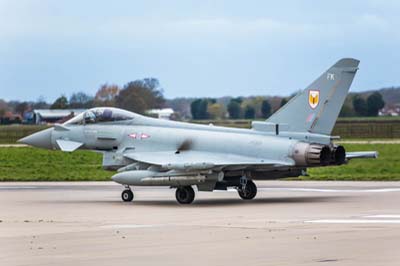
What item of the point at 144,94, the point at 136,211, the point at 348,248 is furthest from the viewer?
the point at 144,94

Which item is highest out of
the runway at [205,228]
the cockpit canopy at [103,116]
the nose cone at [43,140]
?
the cockpit canopy at [103,116]

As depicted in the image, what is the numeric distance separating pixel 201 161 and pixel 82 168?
20114 mm

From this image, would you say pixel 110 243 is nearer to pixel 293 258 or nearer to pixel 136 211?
pixel 293 258

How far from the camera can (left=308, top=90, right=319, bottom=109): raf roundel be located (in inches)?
1096

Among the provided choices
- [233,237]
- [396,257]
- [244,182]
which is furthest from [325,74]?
[396,257]

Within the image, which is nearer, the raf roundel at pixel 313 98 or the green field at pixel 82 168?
the raf roundel at pixel 313 98

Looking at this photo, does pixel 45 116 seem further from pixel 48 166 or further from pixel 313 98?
pixel 313 98

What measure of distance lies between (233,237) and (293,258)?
127 inches

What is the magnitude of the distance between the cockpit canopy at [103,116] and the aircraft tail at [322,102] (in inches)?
192

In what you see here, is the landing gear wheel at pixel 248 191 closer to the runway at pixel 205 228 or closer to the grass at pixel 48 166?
the runway at pixel 205 228

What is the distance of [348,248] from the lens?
54.6 feet

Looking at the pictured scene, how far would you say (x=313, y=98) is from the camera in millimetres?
27953

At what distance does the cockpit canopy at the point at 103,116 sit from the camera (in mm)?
30781

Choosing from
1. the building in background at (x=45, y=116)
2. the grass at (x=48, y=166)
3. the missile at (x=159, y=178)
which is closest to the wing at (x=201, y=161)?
the missile at (x=159, y=178)
